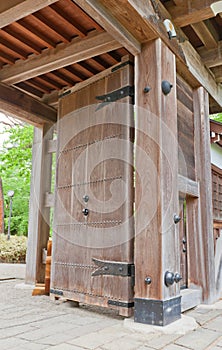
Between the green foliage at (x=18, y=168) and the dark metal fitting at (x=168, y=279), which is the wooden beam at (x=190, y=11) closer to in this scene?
the dark metal fitting at (x=168, y=279)

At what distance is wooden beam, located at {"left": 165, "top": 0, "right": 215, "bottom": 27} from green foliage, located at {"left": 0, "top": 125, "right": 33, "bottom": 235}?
283 inches

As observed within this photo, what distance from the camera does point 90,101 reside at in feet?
9.39

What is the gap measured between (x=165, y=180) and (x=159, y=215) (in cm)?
25

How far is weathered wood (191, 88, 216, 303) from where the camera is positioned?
2848 millimetres

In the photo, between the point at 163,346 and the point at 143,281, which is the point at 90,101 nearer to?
the point at 143,281

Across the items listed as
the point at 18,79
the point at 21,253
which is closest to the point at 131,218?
the point at 18,79

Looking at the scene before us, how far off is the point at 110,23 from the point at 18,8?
61 cm

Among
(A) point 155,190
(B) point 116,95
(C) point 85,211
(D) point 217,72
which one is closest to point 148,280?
(A) point 155,190

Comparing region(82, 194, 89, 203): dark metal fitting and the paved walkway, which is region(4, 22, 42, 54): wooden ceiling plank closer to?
region(82, 194, 89, 203): dark metal fitting

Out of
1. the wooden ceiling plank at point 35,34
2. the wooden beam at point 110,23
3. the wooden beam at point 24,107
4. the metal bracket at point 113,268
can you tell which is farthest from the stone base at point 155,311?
the wooden beam at point 24,107

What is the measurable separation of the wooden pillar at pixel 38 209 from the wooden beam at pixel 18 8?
1.66m

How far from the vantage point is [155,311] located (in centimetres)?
203

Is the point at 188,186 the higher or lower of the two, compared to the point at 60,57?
lower

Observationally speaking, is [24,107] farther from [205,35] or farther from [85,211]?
[205,35]
